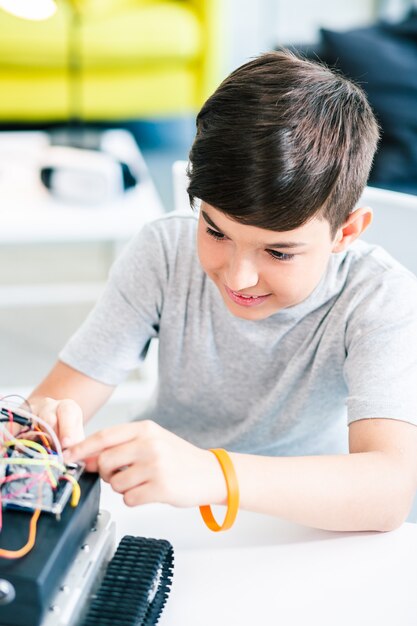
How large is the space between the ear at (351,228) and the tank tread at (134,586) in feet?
1.27

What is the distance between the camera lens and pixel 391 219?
1.04 meters

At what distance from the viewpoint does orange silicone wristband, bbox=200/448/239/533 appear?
695mm

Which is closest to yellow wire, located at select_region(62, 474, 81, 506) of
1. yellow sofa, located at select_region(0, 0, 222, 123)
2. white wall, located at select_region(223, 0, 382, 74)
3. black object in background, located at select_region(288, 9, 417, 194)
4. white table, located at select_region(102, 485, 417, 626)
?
white table, located at select_region(102, 485, 417, 626)

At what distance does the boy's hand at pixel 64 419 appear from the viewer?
71 centimetres

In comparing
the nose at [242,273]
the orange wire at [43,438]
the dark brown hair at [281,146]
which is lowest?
the orange wire at [43,438]

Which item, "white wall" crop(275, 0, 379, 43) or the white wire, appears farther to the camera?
"white wall" crop(275, 0, 379, 43)

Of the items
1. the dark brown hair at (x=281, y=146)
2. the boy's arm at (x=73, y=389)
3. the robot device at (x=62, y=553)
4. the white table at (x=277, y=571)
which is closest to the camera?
the robot device at (x=62, y=553)

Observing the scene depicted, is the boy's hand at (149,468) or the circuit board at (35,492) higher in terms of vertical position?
the circuit board at (35,492)

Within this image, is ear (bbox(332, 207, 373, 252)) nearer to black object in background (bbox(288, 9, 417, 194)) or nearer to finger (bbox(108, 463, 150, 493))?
finger (bbox(108, 463, 150, 493))

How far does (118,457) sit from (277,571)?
172mm

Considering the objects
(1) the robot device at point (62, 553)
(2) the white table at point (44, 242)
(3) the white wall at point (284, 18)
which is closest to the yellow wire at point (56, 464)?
(1) the robot device at point (62, 553)

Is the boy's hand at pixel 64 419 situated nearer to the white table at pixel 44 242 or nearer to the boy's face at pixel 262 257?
the boy's face at pixel 262 257

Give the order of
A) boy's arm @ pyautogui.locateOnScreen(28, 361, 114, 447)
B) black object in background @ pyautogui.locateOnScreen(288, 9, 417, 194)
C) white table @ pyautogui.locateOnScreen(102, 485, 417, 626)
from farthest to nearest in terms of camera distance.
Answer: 1. black object in background @ pyautogui.locateOnScreen(288, 9, 417, 194)
2. boy's arm @ pyautogui.locateOnScreen(28, 361, 114, 447)
3. white table @ pyautogui.locateOnScreen(102, 485, 417, 626)

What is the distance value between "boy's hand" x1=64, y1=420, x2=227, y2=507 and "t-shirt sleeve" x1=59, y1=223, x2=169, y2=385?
29 cm
